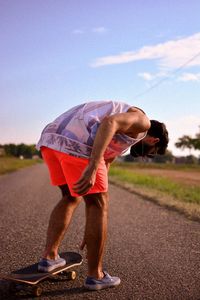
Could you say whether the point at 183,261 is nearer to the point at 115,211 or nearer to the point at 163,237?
the point at 163,237

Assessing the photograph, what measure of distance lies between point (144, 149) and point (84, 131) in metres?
0.59

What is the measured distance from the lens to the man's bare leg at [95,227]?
3.61 metres

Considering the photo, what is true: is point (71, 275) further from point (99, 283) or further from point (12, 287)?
point (12, 287)

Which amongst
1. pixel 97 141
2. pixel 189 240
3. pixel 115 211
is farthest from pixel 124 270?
pixel 115 211

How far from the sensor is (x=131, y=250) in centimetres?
528

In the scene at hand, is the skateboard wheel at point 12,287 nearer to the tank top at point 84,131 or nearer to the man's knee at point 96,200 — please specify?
the man's knee at point 96,200

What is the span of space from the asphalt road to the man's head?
1.13m

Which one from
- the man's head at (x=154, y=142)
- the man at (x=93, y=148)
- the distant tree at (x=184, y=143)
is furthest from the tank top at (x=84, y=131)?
the distant tree at (x=184, y=143)

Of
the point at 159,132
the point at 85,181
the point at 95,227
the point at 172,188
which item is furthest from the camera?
the point at 172,188

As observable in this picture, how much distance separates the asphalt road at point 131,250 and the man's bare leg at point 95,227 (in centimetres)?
29

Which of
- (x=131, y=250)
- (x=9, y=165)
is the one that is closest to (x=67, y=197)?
(x=131, y=250)

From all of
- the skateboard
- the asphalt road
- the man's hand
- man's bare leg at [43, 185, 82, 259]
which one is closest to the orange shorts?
the man's hand

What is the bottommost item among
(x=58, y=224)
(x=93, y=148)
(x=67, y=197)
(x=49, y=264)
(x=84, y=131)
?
(x=49, y=264)

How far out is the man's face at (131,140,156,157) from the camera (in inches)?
153
